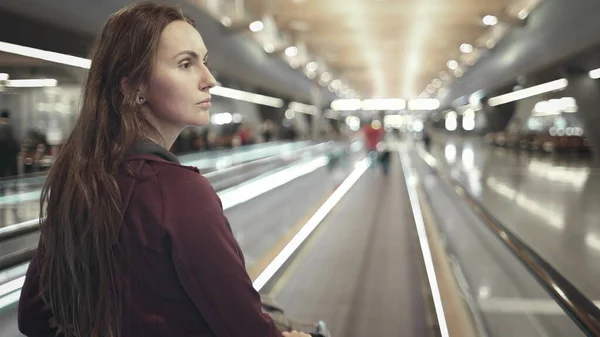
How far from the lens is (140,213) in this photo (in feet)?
3.44

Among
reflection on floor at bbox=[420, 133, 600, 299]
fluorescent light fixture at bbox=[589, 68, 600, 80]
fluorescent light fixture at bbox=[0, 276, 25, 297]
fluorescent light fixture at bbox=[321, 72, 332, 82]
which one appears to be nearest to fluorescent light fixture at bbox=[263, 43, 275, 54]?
reflection on floor at bbox=[420, 133, 600, 299]

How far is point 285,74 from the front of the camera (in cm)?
2767

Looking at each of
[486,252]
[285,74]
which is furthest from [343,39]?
[486,252]

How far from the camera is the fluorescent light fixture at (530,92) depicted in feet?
59.9

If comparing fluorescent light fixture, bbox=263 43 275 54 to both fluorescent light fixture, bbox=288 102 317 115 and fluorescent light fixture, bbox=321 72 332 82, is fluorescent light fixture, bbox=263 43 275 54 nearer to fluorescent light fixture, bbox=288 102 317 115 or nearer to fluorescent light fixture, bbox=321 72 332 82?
fluorescent light fixture, bbox=288 102 317 115

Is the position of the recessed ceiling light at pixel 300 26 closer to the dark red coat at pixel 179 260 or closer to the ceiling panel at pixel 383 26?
the ceiling panel at pixel 383 26

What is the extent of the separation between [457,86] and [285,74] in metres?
18.8

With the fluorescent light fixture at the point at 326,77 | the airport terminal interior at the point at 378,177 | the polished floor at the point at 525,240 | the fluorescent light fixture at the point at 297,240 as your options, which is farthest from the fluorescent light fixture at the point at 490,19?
the fluorescent light fixture at the point at 326,77

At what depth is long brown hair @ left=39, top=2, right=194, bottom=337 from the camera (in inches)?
42.1

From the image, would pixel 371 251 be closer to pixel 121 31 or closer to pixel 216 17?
pixel 121 31

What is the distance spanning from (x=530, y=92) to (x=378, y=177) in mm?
9575

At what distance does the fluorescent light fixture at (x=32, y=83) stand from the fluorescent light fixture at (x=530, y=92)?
52.5ft

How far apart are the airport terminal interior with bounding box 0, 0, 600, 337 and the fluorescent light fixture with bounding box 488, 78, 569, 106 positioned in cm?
16

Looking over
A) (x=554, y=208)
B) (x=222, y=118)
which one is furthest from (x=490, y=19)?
(x=554, y=208)
